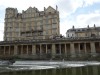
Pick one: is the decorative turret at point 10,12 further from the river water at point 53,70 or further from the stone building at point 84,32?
the river water at point 53,70

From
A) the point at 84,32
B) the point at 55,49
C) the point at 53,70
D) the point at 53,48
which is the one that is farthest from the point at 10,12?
the point at 53,70

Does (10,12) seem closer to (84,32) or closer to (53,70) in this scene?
(84,32)

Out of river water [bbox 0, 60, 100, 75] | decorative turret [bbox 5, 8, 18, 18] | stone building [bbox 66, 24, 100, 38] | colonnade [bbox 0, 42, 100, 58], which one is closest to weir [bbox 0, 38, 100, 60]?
colonnade [bbox 0, 42, 100, 58]

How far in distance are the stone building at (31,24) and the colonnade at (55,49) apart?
10.0 meters

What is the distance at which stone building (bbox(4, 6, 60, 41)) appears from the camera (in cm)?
8450

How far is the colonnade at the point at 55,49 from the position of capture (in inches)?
2559

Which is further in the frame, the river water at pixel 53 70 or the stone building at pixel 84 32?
the stone building at pixel 84 32

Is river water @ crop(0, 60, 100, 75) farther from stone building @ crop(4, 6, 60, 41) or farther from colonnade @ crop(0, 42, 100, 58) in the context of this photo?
stone building @ crop(4, 6, 60, 41)

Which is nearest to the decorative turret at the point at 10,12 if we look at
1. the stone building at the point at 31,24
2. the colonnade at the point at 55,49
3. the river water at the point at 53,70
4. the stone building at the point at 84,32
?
the stone building at the point at 31,24

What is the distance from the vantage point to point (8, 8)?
93.5 metres

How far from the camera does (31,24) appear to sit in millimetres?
88750

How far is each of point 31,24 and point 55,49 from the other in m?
24.4

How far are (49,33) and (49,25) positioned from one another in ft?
12.4

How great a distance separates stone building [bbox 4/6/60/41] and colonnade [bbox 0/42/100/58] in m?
10.0
